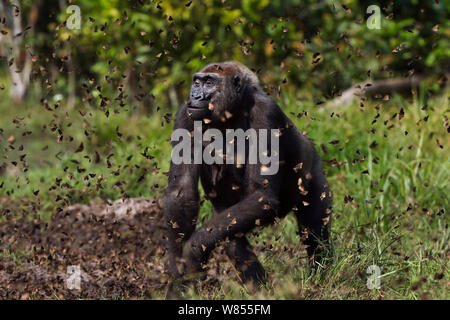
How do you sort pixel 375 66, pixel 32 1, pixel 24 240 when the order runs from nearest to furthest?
1. pixel 24 240
2. pixel 375 66
3. pixel 32 1

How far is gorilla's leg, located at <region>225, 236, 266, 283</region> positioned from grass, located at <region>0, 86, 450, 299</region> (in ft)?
0.40

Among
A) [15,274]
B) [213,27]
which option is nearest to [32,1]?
[213,27]

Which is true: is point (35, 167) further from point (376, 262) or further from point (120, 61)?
point (376, 262)

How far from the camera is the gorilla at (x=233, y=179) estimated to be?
3.76 meters

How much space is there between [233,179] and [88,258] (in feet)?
5.53

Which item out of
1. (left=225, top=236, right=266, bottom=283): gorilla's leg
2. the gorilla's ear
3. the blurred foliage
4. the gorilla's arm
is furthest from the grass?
the blurred foliage

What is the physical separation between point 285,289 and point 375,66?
6098 millimetres

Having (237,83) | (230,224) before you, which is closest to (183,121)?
(237,83)

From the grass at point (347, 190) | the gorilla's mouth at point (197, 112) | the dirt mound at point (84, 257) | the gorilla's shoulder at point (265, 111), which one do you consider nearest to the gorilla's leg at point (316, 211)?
the grass at point (347, 190)

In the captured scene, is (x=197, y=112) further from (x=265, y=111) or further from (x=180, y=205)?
(x=180, y=205)

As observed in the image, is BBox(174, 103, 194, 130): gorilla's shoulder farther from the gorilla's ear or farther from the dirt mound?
the dirt mound

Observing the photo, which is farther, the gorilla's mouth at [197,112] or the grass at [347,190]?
the gorilla's mouth at [197,112]

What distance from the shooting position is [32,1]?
11297 mm

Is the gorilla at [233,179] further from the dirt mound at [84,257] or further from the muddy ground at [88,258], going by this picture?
the dirt mound at [84,257]
